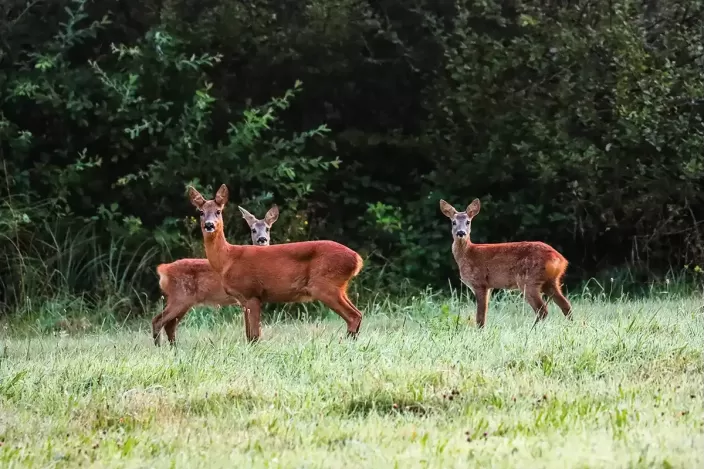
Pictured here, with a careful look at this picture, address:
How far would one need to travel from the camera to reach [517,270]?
1006cm

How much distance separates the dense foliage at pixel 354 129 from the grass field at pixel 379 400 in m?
4.68

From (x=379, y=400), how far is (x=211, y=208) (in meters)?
3.51

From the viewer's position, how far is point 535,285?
9.95m

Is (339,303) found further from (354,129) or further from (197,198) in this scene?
(354,129)

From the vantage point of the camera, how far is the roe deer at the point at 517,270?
32.6 ft

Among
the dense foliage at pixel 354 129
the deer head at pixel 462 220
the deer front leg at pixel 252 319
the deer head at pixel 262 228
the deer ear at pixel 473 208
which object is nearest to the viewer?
the deer front leg at pixel 252 319

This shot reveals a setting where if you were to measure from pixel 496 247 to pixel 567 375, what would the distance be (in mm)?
3465

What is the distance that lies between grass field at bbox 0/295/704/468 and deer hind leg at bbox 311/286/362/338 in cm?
33

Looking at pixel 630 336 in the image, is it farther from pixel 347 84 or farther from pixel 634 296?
pixel 347 84

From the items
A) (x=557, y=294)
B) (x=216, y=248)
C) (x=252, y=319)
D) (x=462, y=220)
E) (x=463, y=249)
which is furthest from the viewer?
(x=462, y=220)

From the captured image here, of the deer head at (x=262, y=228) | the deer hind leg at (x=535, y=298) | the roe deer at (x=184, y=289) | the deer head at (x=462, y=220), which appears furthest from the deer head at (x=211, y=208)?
the deer hind leg at (x=535, y=298)

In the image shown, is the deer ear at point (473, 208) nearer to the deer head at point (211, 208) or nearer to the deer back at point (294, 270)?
the deer back at point (294, 270)

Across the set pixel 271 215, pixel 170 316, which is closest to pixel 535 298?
pixel 271 215

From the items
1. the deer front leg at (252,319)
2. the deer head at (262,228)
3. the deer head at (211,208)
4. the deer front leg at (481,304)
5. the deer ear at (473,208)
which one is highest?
the deer head at (211,208)
